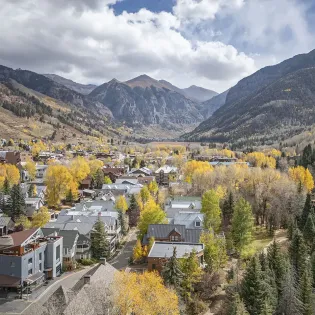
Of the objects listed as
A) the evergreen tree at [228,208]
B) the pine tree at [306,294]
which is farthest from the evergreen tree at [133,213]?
the pine tree at [306,294]

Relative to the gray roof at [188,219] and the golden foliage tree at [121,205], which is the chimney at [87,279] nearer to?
the gray roof at [188,219]

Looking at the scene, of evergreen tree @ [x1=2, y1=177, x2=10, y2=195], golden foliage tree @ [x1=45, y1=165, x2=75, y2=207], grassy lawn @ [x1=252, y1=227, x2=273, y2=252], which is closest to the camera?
grassy lawn @ [x1=252, y1=227, x2=273, y2=252]

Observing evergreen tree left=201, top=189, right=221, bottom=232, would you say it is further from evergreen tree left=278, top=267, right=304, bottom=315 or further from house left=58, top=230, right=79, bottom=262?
evergreen tree left=278, top=267, right=304, bottom=315

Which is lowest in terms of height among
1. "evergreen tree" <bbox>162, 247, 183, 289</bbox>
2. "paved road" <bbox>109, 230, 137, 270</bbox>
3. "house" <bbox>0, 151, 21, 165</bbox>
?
"paved road" <bbox>109, 230, 137, 270</bbox>

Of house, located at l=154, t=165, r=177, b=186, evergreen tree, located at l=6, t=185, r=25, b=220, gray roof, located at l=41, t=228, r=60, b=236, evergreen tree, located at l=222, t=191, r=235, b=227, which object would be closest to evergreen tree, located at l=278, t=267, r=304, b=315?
evergreen tree, located at l=222, t=191, r=235, b=227

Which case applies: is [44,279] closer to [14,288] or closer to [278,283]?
[14,288]

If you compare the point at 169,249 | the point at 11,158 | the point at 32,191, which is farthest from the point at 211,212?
the point at 11,158

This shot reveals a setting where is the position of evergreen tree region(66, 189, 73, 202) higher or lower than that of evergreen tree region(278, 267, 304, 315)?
higher
